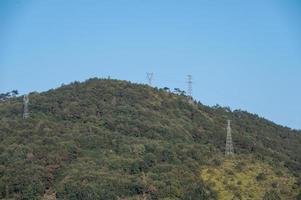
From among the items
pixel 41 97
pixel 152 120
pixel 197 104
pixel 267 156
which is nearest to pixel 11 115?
pixel 41 97

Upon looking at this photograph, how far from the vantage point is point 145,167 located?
95438 millimetres

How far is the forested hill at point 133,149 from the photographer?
87625mm

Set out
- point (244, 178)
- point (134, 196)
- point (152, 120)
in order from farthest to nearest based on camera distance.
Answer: point (152, 120), point (244, 178), point (134, 196)

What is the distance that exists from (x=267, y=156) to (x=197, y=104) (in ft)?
93.9

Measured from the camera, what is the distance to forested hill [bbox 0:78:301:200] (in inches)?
3450

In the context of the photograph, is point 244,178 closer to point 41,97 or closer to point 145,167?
point 145,167

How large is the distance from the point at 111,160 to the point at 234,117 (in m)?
49.2

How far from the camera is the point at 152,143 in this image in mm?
103500

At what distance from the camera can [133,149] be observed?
102 meters

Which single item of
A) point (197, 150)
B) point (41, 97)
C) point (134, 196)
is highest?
point (41, 97)

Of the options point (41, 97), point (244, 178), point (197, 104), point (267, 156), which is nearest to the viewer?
point (244, 178)

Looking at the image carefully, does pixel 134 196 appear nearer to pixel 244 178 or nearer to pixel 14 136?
pixel 244 178

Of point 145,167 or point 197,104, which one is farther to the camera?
point 197,104

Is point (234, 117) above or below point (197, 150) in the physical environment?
above
